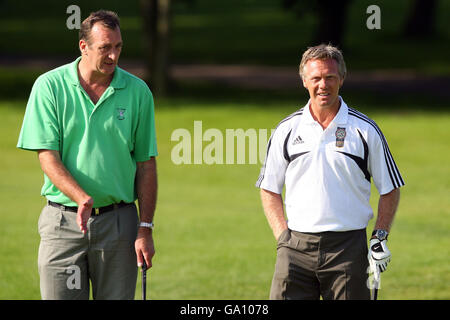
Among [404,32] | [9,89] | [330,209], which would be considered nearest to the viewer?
[330,209]

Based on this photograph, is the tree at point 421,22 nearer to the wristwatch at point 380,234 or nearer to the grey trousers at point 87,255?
the wristwatch at point 380,234

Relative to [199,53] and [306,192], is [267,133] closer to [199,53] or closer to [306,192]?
[306,192]

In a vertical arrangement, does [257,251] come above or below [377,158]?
below

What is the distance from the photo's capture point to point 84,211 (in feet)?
18.4

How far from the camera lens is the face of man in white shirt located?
5.67 m

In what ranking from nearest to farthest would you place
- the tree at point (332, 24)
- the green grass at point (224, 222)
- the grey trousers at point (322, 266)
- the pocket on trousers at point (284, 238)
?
the grey trousers at point (322, 266) → the pocket on trousers at point (284, 238) → the green grass at point (224, 222) → the tree at point (332, 24)

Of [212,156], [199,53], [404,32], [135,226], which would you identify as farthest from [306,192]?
[404,32]

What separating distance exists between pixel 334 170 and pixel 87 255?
1.59m

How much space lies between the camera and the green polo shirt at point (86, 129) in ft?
19.0

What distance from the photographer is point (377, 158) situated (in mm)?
5688

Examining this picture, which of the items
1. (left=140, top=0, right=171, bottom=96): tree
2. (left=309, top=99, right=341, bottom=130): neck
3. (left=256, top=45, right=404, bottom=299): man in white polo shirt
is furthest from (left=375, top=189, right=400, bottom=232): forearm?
(left=140, top=0, right=171, bottom=96): tree

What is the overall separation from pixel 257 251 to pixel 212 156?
883 cm

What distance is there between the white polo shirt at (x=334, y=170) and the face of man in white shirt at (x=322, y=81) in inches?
4.3

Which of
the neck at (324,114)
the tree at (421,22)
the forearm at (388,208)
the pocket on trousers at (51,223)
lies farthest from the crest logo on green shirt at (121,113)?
the tree at (421,22)
